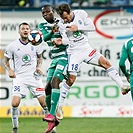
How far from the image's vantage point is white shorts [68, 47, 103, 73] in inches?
599

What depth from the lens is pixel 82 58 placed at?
15.3m

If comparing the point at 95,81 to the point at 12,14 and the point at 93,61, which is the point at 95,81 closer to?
the point at 12,14

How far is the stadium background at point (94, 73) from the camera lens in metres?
23.1

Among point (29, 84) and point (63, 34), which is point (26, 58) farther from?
point (63, 34)

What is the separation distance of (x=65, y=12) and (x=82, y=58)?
105 centimetres

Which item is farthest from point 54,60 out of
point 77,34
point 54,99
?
point 54,99

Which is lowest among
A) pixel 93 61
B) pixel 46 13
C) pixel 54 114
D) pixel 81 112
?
pixel 81 112

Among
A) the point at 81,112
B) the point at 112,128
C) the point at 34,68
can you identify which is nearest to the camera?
the point at 34,68

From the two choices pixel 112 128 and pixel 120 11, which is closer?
Result: pixel 112 128

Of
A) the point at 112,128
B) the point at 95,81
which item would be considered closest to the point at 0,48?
the point at 95,81

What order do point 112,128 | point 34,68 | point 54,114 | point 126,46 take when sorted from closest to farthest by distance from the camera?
point 126,46 < point 54,114 < point 34,68 < point 112,128

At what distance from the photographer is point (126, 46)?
1249 cm

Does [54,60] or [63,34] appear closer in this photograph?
[63,34]

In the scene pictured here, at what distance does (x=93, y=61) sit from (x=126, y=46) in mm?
2756
